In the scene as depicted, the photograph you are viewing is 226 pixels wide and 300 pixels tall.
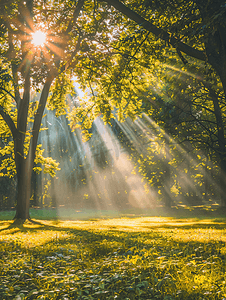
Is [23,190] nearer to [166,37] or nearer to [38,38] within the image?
[38,38]

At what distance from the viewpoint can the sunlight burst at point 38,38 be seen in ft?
36.6

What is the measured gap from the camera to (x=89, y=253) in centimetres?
544

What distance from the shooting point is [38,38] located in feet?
37.4

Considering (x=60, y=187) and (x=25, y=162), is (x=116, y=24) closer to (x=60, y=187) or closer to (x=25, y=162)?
(x=25, y=162)

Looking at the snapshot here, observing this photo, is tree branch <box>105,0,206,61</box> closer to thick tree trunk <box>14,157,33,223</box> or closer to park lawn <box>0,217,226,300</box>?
park lawn <box>0,217,226,300</box>

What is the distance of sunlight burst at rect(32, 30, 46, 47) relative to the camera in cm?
1115

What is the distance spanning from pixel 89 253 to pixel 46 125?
3741cm

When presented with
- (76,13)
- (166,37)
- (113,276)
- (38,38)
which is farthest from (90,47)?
(113,276)

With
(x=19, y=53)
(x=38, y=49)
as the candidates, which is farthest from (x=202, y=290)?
(x=19, y=53)

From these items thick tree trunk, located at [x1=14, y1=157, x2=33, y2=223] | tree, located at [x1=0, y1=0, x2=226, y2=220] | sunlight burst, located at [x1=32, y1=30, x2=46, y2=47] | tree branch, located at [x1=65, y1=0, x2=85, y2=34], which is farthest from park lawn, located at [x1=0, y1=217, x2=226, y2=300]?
tree branch, located at [x1=65, y1=0, x2=85, y2=34]

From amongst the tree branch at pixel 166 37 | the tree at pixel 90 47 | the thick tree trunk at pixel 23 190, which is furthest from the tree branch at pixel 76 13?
the thick tree trunk at pixel 23 190

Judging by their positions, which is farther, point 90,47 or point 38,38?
point 90,47

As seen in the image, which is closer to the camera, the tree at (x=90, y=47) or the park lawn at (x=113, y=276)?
the park lawn at (x=113, y=276)

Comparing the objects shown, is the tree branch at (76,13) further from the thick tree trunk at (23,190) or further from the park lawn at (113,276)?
the park lawn at (113,276)
